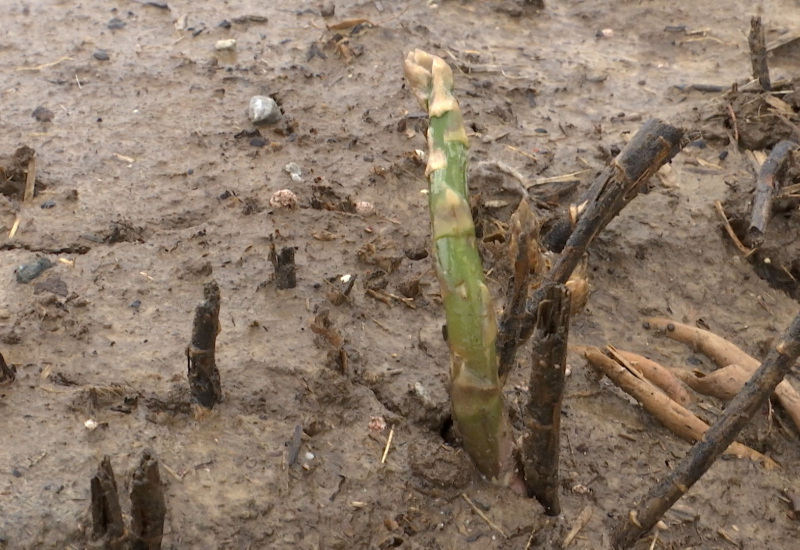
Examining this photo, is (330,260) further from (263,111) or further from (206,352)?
(263,111)

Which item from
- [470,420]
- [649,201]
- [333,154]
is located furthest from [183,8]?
[470,420]

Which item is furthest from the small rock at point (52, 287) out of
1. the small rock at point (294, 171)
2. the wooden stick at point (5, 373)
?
the small rock at point (294, 171)

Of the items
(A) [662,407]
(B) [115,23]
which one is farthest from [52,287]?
(B) [115,23]

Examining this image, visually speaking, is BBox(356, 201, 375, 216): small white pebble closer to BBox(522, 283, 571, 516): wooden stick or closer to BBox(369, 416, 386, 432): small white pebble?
BBox(369, 416, 386, 432): small white pebble

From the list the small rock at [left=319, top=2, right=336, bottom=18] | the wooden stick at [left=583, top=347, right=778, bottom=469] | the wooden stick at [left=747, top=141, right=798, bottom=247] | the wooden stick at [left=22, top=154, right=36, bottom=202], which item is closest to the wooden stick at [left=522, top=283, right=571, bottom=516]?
the wooden stick at [left=583, top=347, right=778, bottom=469]

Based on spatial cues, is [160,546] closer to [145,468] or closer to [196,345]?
[145,468]
